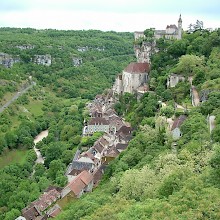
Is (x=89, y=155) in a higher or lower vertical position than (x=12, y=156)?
higher

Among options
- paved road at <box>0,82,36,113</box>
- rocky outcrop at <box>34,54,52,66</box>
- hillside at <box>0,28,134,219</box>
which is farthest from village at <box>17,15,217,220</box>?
rocky outcrop at <box>34,54,52,66</box>

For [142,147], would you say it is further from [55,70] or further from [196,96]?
[55,70]

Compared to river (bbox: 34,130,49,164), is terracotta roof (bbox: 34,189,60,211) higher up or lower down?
higher up

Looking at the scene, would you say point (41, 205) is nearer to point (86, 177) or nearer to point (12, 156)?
point (86, 177)

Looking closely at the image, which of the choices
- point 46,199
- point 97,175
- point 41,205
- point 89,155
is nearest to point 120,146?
point 89,155

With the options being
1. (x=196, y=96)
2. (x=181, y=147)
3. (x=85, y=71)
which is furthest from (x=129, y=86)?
(x=85, y=71)

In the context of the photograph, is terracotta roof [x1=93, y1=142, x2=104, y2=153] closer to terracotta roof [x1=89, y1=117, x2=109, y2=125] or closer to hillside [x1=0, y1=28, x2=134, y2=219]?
hillside [x1=0, y1=28, x2=134, y2=219]

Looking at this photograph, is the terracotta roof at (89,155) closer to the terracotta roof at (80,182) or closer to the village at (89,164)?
the village at (89,164)
